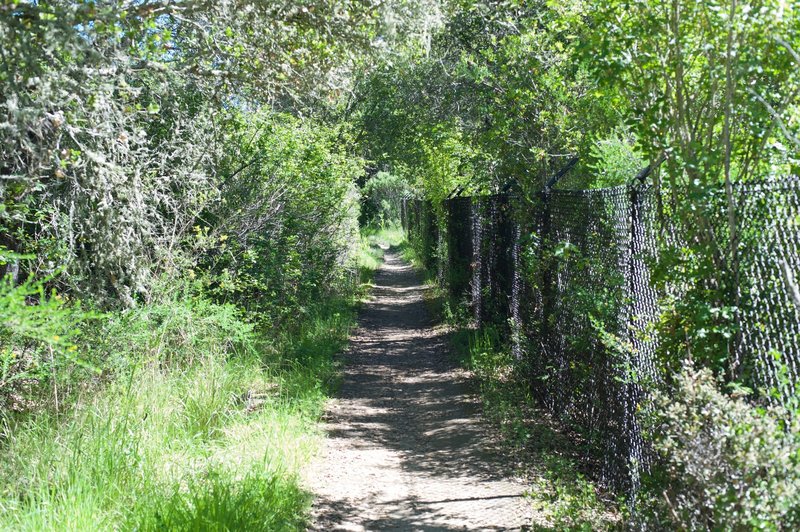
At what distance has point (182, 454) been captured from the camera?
19.6 feet

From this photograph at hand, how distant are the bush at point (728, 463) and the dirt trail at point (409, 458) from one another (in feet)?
7.03

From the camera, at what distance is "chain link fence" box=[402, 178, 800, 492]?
3.52 m

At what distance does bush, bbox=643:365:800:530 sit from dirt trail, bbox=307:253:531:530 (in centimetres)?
214

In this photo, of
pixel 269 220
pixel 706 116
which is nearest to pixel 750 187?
pixel 706 116

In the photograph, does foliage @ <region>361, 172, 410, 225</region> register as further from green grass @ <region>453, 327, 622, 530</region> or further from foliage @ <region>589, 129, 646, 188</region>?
foliage @ <region>589, 129, 646, 188</region>

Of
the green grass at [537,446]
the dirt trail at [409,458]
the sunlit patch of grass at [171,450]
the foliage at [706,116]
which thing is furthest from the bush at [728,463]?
the sunlit patch of grass at [171,450]

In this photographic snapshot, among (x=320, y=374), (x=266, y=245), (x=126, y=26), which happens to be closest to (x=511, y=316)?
(x=320, y=374)

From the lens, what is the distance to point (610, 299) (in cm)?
564

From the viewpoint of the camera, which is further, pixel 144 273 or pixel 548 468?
pixel 144 273

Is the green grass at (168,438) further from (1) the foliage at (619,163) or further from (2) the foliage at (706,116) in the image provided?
(1) the foliage at (619,163)

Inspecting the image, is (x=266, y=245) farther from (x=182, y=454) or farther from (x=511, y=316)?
(x=182, y=454)

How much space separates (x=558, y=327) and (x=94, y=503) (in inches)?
177

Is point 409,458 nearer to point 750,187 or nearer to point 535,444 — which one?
point 535,444

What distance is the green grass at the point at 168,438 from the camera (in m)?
4.68
